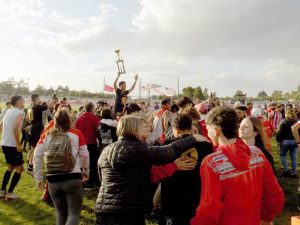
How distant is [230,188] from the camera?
7.46 ft

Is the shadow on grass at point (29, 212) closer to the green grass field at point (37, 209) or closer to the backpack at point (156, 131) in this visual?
Result: the green grass field at point (37, 209)

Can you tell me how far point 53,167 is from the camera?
4.16 m

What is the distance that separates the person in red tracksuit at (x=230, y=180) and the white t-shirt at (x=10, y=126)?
17.6ft

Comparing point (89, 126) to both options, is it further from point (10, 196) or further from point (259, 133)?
point (259, 133)

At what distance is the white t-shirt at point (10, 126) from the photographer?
6719 mm

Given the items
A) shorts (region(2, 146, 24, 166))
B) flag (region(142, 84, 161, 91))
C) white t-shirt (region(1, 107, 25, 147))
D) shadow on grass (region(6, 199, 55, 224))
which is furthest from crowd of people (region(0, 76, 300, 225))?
flag (region(142, 84, 161, 91))

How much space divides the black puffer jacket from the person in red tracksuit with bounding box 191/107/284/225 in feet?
2.42

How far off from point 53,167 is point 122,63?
5598 mm

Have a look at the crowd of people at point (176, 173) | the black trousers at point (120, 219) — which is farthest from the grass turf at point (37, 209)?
the black trousers at point (120, 219)

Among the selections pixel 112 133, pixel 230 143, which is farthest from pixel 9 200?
pixel 230 143

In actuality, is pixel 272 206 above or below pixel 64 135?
below

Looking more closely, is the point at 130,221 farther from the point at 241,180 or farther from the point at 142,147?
the point at 241,180

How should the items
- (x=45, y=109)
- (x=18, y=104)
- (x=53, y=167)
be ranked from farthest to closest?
(x=45, y=109), (x=18, y=104), (x=53, y=167)

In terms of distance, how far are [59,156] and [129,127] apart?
4.94ft
